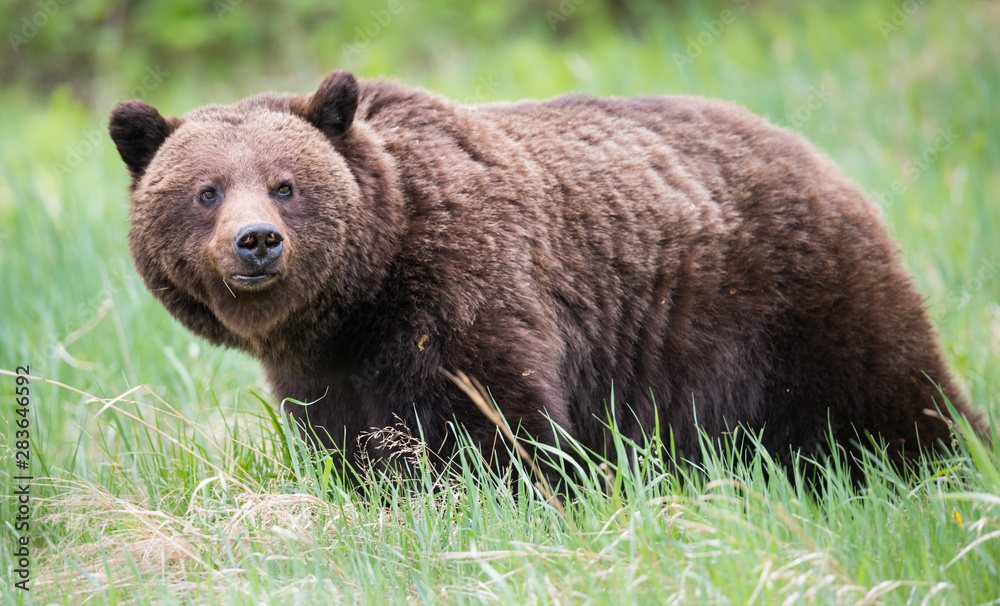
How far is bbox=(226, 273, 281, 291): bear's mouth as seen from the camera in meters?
3.54

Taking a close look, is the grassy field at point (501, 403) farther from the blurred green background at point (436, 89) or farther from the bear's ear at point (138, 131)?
the bear's ear at point (138, 131)

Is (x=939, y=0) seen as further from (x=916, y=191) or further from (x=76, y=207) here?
(x=76, y=207)

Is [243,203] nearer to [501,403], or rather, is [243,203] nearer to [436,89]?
[501,403]

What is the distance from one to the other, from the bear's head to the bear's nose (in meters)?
0.02

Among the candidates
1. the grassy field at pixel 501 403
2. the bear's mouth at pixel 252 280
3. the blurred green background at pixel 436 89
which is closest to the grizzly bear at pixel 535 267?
the bear's mouth at pixel 252 280

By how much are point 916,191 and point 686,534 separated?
238 inches

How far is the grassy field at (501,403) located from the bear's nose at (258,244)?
0.72 metres

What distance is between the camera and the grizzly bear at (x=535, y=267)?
3.69m

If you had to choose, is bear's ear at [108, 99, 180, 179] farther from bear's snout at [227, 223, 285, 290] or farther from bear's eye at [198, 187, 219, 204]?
bear's snout at [227, 223, 285, 290]

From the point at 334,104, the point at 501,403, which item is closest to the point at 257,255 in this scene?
the point at 334,104

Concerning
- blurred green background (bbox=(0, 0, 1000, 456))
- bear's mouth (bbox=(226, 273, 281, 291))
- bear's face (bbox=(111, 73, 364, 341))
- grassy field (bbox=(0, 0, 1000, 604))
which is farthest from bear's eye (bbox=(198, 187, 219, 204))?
grassy field (bbox=(0, 0, 1000, 604))

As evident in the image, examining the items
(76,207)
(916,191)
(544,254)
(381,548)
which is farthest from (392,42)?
(381,548)

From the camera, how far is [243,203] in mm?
3564

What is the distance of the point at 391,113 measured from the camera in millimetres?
4164
